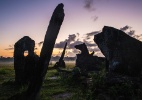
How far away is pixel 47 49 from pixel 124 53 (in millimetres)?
7610

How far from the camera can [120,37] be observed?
15.4 metres

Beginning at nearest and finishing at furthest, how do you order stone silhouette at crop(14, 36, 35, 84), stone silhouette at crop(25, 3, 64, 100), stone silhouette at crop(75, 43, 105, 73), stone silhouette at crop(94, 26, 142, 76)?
stone silhouette at crop(25, 3, 64, 100)
stone silhouette at crop(94, 26, 142, 76)
stone silhouette at crop(14, 36, 35, 84)
stone silhouette at crop(75, 43, 105, 73)

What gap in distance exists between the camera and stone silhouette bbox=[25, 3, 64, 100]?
29.1 feet

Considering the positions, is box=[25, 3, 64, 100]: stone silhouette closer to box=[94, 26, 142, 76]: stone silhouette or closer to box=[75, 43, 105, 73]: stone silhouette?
box=[94, 26, 142, 76]: stone silhouette

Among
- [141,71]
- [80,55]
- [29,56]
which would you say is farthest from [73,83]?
[80,55]

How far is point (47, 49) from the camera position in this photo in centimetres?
887

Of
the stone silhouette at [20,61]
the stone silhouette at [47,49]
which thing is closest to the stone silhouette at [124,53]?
the stone silhouette at [20,61]

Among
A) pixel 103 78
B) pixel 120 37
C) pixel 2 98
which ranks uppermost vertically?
pixel 120 37

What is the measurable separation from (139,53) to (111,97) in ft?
19.0

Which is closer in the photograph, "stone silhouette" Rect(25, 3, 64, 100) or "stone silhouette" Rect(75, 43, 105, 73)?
"stone silhouette" Rect(25, 3, 64, 100)

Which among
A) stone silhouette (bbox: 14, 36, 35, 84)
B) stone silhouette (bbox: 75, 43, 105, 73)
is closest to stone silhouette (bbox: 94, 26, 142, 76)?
stone silhouette (bbox: 14, 36, 35, 84)

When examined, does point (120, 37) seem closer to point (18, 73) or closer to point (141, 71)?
point (141, 71)

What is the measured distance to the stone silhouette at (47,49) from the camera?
8883mm

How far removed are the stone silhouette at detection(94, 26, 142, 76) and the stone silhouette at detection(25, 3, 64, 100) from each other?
6.89 m
